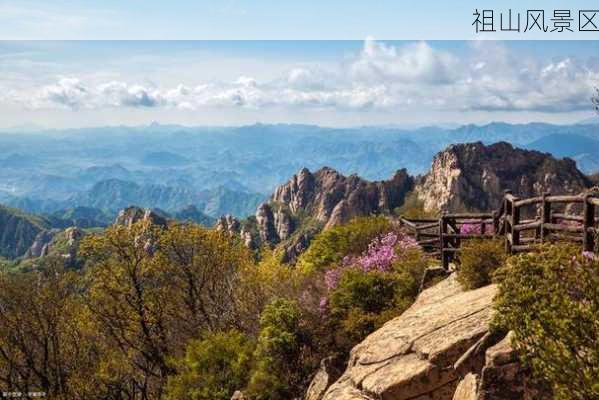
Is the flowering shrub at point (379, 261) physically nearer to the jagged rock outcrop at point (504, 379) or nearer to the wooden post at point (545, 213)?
the wooden post at point (545, 213)

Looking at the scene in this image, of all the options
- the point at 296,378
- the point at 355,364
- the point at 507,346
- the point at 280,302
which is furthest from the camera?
the point at 280,302

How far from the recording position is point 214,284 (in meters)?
34.2

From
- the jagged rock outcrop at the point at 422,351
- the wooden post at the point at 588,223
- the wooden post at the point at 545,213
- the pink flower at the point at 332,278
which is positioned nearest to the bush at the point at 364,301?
the pink flower at the point at 332,278

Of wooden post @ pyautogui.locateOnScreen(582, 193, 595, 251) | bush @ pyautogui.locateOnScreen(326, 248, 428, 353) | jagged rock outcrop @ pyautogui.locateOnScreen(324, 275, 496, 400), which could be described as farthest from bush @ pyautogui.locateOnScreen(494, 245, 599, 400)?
bush @ pyautogui.locateOnScreen(326, 248, 428, 353)

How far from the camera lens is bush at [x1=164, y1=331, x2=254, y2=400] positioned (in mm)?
23055

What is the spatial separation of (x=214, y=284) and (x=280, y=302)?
1222cm

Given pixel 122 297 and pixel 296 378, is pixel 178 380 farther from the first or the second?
pixel 122 297

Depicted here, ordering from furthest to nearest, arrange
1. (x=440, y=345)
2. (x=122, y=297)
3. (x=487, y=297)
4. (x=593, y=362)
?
(x=122, y=297) → (x=487, y=297) → (x=440, y=345) → (x=593, y=362)

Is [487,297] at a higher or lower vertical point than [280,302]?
higher

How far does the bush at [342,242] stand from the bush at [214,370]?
33.2 feet

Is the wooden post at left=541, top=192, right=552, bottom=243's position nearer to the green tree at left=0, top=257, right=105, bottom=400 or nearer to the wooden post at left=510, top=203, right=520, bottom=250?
the wooden post at left=510, top=203, right=520, bottom=250

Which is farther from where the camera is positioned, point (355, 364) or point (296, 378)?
point (296, 378)

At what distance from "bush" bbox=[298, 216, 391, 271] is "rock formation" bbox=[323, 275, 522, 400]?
15456 mm

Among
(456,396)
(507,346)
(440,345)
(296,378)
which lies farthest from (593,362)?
(296,378)
